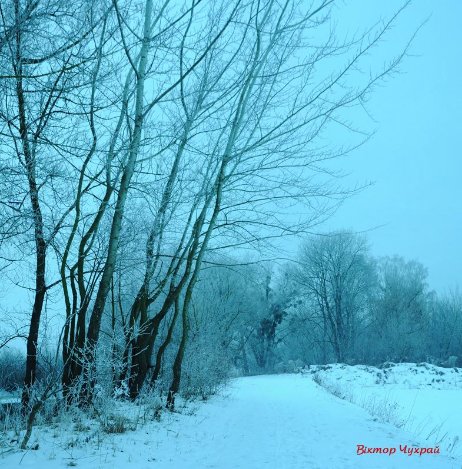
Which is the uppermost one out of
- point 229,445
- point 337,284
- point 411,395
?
point 337,284

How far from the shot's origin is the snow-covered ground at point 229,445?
188 inches

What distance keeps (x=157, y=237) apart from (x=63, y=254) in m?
2.17

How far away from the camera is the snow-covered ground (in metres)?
4.77

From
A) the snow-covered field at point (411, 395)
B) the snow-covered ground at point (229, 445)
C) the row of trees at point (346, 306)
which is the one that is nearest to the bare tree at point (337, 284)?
the row of trees at point (346, 306)

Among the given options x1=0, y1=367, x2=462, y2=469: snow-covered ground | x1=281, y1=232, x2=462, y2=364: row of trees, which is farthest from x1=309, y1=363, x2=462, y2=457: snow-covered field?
x1=281, y1=232, x2=462, y2=364: row of trees

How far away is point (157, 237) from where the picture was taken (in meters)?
9.48

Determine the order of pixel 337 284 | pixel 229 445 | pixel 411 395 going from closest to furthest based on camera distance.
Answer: pixel 229 445 → pixel 411 395 → pixel 337 284

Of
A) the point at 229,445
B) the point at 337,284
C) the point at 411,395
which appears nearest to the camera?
the point at 229,445

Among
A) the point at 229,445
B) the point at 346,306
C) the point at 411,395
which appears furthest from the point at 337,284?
the point at 229,445

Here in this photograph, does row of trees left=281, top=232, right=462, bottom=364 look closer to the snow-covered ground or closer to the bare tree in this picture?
the bare tree

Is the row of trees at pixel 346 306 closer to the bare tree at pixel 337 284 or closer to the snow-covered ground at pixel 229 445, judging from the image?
the bare tree at pixel 337 284

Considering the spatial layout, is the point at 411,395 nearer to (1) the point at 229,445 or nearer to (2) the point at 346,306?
(1) the point at 229,445

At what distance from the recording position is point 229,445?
6.05 m

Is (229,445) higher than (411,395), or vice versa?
(229,445)
